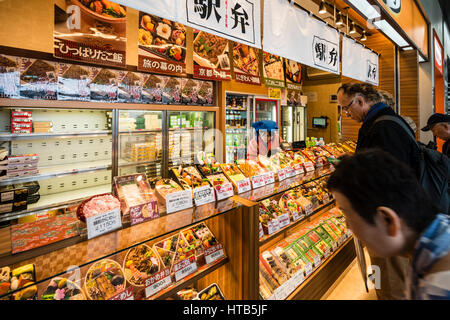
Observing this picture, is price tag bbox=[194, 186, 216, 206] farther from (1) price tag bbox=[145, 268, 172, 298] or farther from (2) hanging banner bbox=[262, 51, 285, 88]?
(2) hanging banner bbox=[262, 51, 285, 88]

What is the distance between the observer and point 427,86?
18.7 ft

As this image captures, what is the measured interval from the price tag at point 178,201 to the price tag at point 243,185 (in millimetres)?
400

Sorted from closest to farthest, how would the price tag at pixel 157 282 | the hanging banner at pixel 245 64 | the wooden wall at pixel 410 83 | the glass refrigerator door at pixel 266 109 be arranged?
the price tag at pixel 157 282
the hanging banner at pixel 245 64
the wooden wall at pixel 410 83
the glass refrigerator door at pixel 266 109

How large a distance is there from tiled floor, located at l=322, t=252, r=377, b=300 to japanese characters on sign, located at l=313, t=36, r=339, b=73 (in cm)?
221

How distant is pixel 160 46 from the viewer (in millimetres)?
3494

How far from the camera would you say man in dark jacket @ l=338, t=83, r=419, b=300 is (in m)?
1.76

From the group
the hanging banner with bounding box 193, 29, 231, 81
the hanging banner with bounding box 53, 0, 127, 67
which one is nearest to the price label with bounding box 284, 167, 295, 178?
the hanging banner with bounding box 193, 29, 231, 81

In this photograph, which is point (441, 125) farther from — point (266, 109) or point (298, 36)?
point (266, 109)

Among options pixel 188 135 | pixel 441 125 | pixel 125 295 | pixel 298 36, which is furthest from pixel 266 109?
pixel 125 295

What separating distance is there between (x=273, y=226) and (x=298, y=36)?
1.78 m

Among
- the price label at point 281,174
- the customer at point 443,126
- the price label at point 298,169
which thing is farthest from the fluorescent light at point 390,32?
the price label at point 281,174

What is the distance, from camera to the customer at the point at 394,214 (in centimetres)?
70

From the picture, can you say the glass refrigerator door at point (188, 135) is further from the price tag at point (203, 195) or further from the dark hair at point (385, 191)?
the dark hair at point (385, 191)

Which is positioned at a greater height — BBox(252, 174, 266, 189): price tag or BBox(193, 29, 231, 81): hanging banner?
BBox(193, 29, 231, 81): hanging banner
